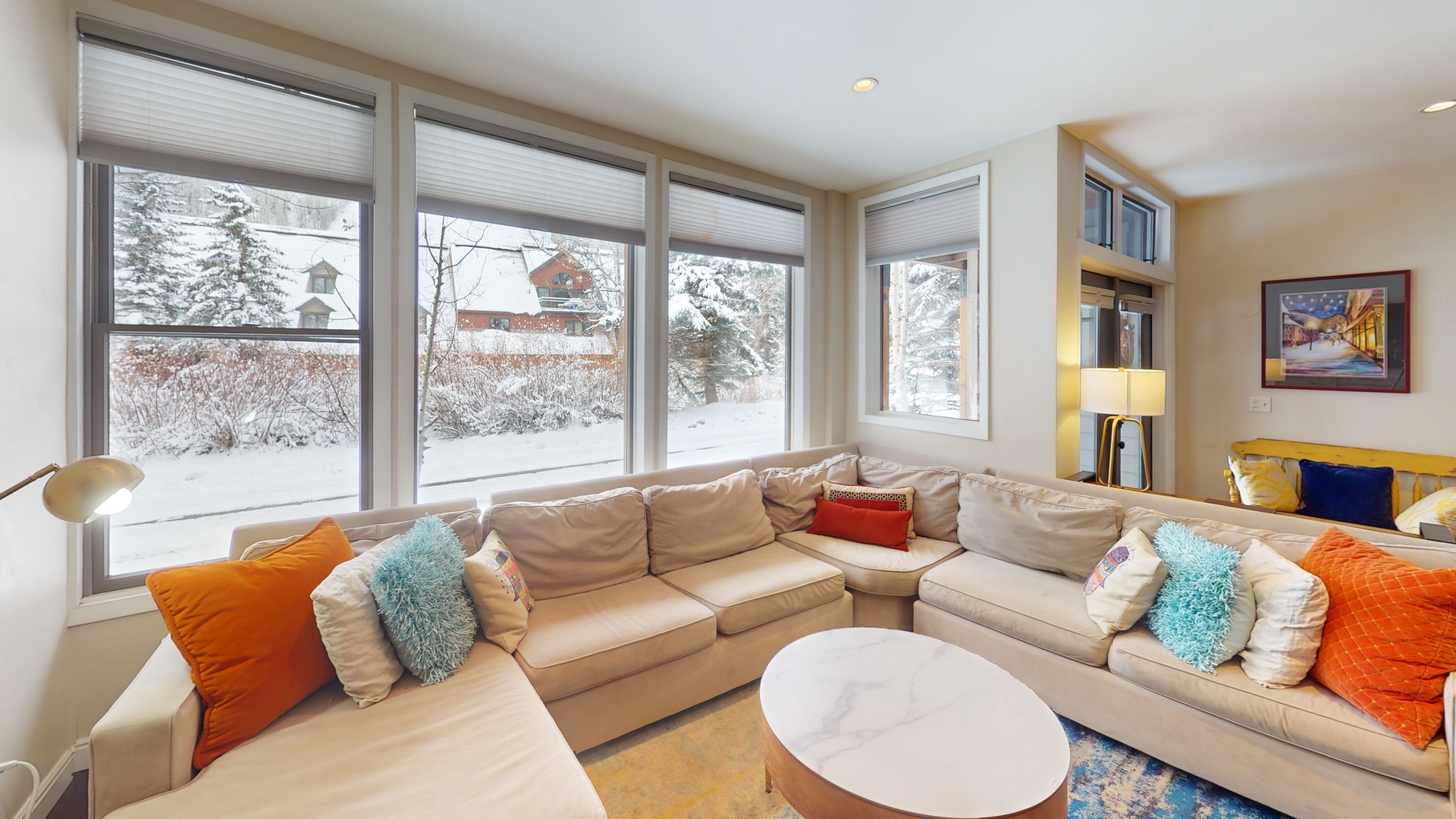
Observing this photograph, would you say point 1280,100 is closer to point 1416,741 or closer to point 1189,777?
point 1416,741

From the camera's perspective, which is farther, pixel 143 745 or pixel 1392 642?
pixel 1392 642

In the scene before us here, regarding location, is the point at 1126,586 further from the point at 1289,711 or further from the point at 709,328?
the point at 709,328

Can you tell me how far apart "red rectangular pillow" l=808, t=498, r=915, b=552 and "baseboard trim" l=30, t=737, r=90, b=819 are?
2865 mm

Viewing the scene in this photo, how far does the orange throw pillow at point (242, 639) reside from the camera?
53.6 inches

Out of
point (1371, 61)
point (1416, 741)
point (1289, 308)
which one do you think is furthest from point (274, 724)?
point (1289, 308)

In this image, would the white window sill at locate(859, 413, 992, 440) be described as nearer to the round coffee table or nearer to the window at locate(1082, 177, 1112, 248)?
the window at locate(1082, 177, 1112, 248)

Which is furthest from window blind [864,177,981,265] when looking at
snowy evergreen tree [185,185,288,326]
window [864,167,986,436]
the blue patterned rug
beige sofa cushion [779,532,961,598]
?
snowy evergreen tree [185,185,288,326]

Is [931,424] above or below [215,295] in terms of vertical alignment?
below

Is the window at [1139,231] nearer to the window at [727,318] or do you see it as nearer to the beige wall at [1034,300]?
the beige wall at [1034,300]

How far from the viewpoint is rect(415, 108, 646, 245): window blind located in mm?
2502

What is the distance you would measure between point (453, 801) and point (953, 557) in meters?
2.40

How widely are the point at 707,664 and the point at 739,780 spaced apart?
0.44 metres

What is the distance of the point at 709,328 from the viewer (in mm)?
3539

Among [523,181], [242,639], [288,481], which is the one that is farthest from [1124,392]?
[288,481]
